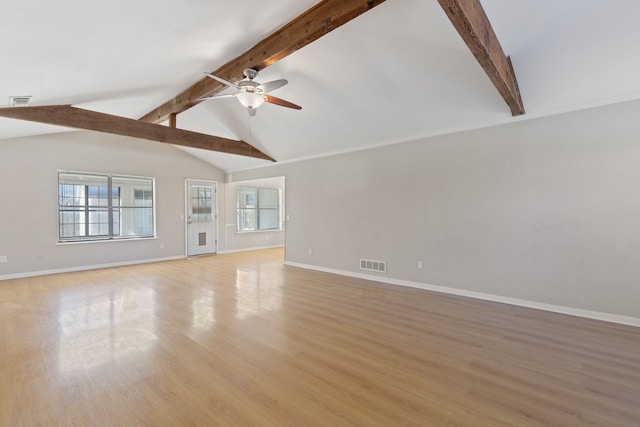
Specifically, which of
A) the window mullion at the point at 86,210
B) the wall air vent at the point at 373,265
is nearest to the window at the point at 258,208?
the window mullion at the point at 86,210

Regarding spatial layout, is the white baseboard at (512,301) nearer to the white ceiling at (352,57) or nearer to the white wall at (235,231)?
the white ceiling at (352,57)

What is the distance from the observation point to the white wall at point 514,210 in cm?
321

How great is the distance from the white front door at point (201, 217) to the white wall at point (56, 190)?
0.29m

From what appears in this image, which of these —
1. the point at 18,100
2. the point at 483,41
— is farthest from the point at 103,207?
the point at 483,41

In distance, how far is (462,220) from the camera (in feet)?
13.9

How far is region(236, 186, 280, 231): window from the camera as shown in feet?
29.4

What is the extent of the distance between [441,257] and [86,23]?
192 inches

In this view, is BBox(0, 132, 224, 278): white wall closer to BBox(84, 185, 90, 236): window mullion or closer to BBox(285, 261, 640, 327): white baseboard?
BBox(84, 185, 90, 236): window mullion

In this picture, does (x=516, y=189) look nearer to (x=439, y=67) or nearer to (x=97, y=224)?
(x=439, y=67)

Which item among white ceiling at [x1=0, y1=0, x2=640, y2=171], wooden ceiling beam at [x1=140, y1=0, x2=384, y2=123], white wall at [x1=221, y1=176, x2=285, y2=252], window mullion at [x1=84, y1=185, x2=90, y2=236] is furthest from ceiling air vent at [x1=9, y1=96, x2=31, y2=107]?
white wall at [x1=221, y1=176, x2=285, y2=252]

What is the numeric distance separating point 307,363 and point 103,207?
653cm

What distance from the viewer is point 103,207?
643 cm

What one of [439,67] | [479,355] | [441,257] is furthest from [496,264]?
[439,67]

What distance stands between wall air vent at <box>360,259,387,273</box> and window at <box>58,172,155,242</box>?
17.8 ft
